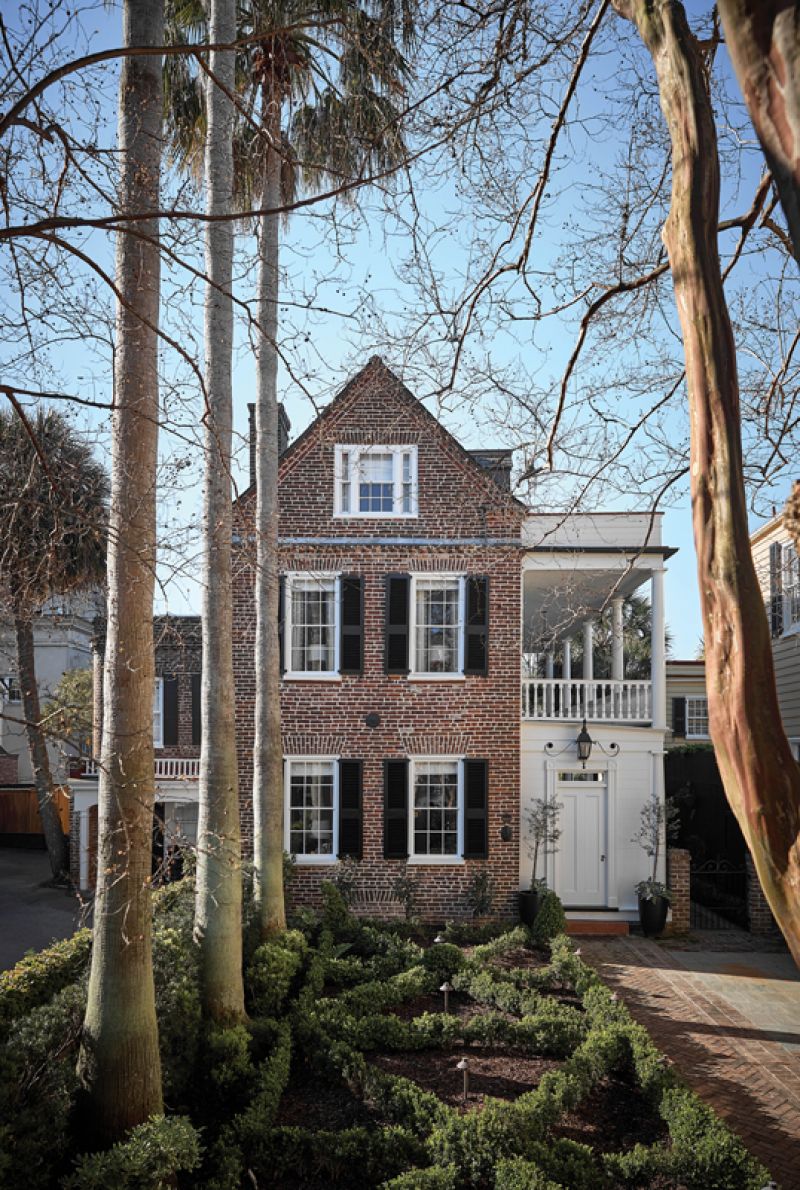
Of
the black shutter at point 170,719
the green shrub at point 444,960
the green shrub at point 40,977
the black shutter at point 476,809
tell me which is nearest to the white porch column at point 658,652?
the black shutter at point 476,809

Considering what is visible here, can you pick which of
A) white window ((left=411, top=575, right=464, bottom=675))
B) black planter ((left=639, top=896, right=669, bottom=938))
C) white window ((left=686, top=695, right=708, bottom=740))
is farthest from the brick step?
white window ((left=686, top=695, right=708, bottom=740))

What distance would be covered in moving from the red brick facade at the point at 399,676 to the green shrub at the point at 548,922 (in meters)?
1.29

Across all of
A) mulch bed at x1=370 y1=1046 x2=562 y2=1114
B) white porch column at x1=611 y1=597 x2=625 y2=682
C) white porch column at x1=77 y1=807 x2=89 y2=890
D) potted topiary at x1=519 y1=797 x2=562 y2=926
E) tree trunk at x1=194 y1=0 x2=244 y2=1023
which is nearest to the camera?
mulch bed at x1=370 y1=1046 x2=562 y2=1114

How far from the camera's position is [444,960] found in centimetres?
1120

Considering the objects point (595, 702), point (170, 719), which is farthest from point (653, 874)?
point (170, 719)

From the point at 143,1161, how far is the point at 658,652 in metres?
11.8

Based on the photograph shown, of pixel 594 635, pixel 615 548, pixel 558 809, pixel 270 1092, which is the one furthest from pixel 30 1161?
pixel 594 635

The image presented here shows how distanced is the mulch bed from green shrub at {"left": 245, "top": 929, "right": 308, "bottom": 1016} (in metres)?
1.13

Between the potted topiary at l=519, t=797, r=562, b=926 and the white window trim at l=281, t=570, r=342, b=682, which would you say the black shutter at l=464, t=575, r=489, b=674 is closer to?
the white window trim at l=281, t=570, r=342, b=682

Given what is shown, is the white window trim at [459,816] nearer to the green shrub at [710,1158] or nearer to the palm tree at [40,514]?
the palm tree at [40,514]

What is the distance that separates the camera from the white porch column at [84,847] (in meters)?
18.8

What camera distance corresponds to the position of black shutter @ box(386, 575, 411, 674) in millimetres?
15188

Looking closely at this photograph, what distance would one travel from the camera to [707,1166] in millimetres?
5879

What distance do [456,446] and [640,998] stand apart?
8.87 metres
